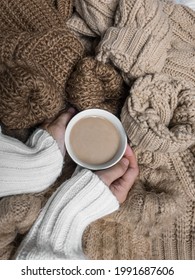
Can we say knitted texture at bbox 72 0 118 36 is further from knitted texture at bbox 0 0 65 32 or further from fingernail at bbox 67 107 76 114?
fingernail at bbox 67 107 76 114

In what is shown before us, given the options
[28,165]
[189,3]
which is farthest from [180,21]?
[28,165]

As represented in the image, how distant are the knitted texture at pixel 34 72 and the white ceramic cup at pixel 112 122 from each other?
0.04m

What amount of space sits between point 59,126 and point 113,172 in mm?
142

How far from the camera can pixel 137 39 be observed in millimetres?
721

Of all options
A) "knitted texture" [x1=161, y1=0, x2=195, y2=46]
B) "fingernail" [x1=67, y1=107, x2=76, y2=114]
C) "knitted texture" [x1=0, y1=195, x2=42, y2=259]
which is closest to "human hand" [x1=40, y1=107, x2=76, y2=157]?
"fingernail" [x1=67, y1=107, x2=76, y2=114]

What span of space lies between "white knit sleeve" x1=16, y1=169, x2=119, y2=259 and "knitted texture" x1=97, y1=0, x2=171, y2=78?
220 millimetres

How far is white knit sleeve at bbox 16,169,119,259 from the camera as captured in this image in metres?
0.70

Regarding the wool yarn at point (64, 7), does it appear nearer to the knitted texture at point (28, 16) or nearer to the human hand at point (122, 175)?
the knitted texture at point (28, 16)

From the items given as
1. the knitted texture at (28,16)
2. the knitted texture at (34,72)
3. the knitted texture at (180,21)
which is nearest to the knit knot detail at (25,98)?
the knitted texture at (34,72)

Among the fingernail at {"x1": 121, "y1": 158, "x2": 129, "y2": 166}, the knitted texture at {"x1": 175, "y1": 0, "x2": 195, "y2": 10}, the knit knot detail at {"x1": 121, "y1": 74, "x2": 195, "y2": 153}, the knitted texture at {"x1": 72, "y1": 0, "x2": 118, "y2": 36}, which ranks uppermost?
the knitted texture at {"x1": 175, "y1": 0, "x2": 195, "y2": 10}

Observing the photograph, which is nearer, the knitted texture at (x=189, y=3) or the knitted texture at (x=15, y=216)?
the knitted texture at (x=15, y=216)

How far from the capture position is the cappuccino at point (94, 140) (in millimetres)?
755

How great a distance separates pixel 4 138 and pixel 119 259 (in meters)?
0.33

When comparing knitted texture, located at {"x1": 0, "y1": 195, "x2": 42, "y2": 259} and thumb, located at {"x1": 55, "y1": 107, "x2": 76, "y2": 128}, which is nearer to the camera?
knitted texture, located at {"x1": 0, "y1": 195, "x2": 42, "y2": 259}
